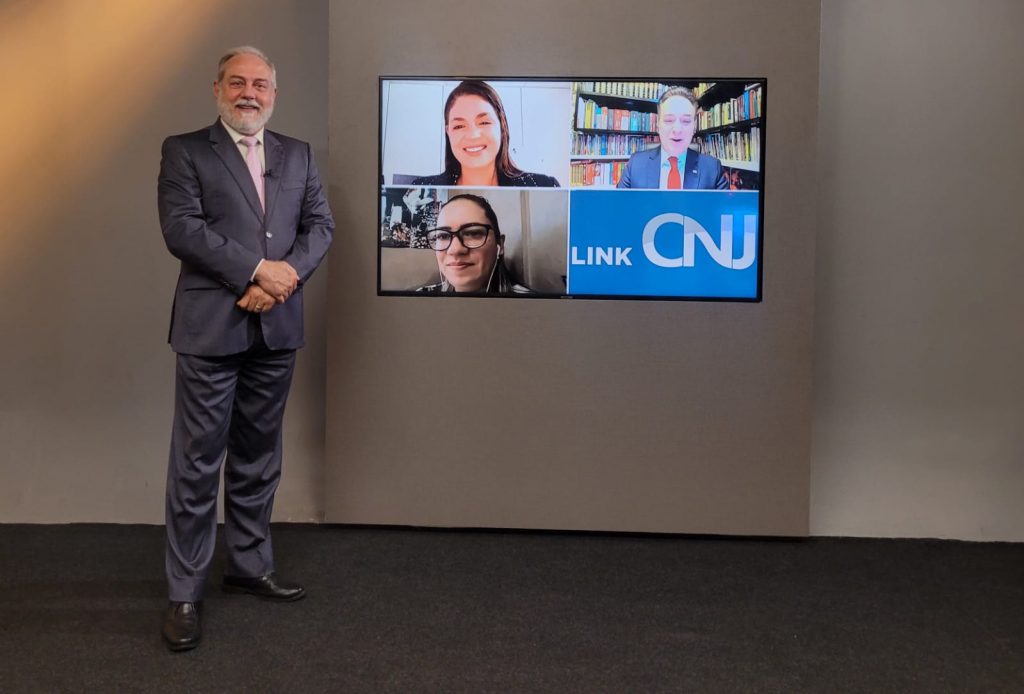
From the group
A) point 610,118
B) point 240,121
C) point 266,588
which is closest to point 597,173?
point 610,118

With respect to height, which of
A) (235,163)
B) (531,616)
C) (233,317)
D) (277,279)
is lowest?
(531,616)

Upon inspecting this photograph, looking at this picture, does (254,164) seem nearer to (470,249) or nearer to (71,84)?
(470,249)

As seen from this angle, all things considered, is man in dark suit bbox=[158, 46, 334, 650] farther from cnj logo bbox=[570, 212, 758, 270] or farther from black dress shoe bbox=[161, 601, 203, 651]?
cnj logo bbox=[570, 212, 758, 270]

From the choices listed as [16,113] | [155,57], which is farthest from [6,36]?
[155,57]

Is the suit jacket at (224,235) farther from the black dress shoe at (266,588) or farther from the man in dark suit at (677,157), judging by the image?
the man in dark suit at (677,157)

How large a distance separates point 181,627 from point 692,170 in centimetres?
260

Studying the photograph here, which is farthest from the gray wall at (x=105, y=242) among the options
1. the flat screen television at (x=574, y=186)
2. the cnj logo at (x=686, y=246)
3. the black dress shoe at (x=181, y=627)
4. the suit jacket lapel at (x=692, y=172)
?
the suit jacket lapel at (x=692, y=172)

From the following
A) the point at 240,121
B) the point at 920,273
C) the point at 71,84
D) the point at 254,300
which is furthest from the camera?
the point at 71,84

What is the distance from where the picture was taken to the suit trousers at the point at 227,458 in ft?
9.68

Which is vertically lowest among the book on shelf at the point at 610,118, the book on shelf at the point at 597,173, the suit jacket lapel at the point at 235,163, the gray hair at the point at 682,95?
the suit jacket lapel at the point at 235,163

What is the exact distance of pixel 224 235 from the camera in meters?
3.02

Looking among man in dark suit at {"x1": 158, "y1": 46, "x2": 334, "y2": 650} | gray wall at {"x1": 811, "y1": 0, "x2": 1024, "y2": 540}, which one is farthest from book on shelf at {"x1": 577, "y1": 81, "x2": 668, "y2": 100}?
man in dark suit at {"x1": 158, "y1": 46, "x2": 334, "y2": 650}

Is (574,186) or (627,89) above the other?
(627,89)

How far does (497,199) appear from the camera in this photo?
397 centimetres
